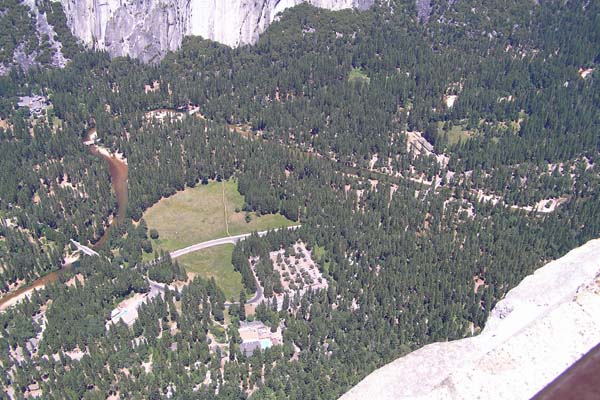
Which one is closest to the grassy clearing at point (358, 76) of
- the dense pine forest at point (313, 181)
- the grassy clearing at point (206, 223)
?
the dense pine forest at point (313, 181)

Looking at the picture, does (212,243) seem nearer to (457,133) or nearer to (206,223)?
(206,223)

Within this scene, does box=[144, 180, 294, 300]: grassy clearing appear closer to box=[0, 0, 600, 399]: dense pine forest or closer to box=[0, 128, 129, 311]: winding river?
box=[0, 0, 600, 399]: dense pine forest

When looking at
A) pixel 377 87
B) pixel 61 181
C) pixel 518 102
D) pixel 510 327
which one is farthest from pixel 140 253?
pixel 518 102

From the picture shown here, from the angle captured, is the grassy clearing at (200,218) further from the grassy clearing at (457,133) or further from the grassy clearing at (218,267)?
the grassy clearing at (457,133)

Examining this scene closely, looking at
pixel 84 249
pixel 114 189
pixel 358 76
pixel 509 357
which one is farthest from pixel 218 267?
pixel 509 357

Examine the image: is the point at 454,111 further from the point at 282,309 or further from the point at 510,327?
the point at 510,327
